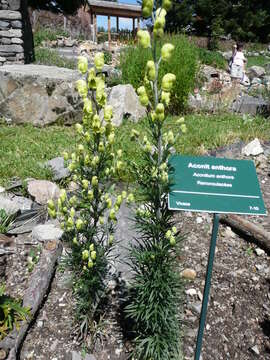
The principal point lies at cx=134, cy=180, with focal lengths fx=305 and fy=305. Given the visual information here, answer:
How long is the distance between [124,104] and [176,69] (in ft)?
5.84

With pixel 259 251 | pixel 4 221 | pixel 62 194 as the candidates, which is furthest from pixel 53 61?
pixel 62 194

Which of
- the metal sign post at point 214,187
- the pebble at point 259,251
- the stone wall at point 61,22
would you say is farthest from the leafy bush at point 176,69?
the stone wall at point 61,22

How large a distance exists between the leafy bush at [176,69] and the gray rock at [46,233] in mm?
5217

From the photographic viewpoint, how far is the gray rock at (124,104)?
22.7ft

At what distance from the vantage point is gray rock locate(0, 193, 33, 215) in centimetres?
343

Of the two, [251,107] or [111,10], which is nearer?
[251,107]

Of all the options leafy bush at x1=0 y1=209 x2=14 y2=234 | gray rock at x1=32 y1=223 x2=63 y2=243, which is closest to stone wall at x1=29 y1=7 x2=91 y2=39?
leafy bush at x1=0 y1=209 x2=14 y2=234

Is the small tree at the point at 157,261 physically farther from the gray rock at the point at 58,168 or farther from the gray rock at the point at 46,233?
the gray rock at the point at 58,168

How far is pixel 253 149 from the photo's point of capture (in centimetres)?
518

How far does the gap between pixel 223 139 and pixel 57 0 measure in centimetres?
1246

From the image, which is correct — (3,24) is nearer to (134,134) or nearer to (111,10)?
(134,134)

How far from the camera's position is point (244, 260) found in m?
3.12

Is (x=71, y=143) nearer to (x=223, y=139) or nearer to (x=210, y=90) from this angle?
(x=223, y=139)

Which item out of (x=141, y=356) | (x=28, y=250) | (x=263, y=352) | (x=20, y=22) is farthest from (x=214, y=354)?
(x=20, y=22)
